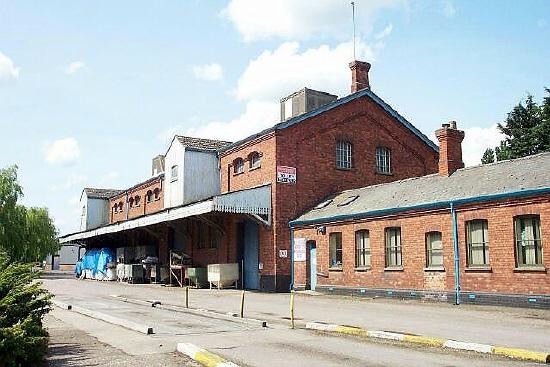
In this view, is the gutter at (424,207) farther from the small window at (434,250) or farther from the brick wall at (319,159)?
the brick wall at (319,159)

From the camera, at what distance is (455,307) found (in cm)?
1822

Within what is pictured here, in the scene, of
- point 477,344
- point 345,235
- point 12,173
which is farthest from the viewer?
point 12,173

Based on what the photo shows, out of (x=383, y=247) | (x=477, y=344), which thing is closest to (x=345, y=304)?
(x=383, y=247)

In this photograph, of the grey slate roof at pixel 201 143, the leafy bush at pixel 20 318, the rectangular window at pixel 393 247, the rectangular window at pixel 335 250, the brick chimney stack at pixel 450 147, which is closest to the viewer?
the leafy bush at pixel 20 318

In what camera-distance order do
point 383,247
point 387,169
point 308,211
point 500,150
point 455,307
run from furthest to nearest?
point 500,150 → point 387,169 → point 308,211 → point 383,247 → point 455,307

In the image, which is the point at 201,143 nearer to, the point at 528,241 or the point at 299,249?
the point at 299,249

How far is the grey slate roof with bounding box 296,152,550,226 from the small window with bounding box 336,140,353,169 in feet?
9.50

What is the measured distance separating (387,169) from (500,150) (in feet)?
51.0

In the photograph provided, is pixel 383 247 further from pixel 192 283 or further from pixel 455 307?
pixel 192 283

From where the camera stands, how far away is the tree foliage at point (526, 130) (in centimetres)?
3828

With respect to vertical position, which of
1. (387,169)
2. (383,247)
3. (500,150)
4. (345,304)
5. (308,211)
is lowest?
(345,304)

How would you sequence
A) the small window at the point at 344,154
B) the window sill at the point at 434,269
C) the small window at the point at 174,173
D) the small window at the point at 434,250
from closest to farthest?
the window sill at the point at 434,269 → the small window at the point at 434,250 → the small window at the point at 344,154 → the small window at the point at 174,173

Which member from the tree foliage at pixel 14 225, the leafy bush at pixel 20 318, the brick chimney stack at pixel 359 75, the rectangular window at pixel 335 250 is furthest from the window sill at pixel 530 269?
the tree foliage at pixel 14 225

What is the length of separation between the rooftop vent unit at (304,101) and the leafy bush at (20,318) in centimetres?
2254
